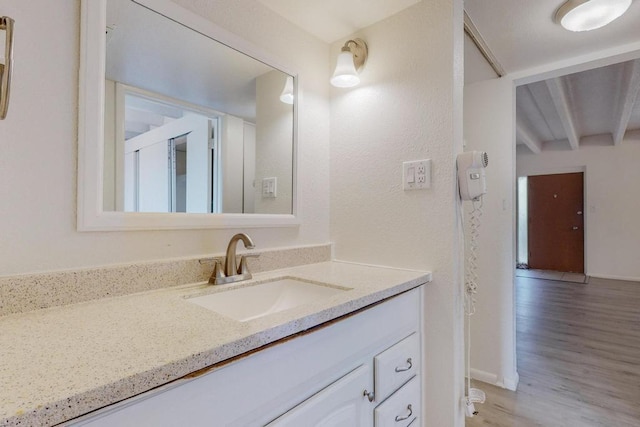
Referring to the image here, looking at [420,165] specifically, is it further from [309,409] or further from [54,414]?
[54,414]

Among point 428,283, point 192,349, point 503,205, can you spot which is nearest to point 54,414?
point 192,349

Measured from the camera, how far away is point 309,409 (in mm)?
749

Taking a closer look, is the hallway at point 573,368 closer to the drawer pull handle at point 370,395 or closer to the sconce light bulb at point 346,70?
the drawer pull handle at point 370,395

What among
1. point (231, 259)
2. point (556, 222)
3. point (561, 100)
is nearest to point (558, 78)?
point (561, 100)

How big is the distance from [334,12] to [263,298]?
4.13 feet

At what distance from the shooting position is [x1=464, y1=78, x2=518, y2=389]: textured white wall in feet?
6.56

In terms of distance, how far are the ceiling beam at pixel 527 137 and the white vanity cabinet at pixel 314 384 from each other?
415cm

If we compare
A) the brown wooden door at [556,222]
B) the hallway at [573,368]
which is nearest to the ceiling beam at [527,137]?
the brown wooden door at [556,222]

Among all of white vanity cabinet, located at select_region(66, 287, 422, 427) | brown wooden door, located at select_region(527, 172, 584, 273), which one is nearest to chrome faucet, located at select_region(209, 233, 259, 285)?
white vanity cabinet, located at select_region(66, 287, 422, 427)

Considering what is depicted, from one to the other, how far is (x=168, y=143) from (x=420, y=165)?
3.22 ft

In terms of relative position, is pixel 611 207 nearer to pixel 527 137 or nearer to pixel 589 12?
pixel 527 137

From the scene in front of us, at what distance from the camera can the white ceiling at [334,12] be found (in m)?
1.32

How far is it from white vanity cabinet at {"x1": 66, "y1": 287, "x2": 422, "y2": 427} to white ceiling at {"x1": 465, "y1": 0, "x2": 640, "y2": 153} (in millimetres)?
1375

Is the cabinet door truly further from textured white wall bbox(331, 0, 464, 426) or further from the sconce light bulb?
the sconce light bulb
